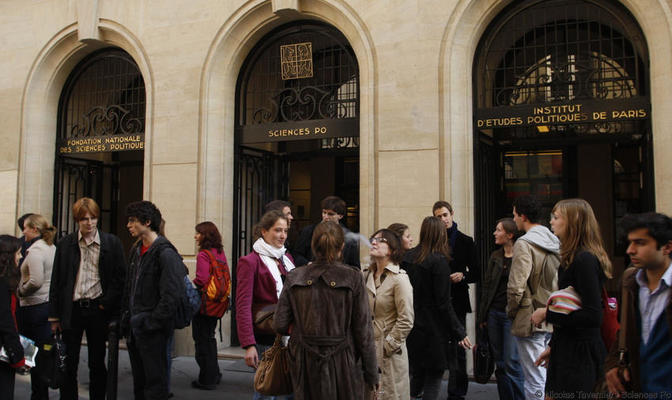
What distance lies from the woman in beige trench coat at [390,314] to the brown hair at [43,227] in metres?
3.70

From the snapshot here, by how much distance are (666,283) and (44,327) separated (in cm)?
560

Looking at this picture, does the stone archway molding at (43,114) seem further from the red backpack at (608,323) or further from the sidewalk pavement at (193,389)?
the red backpack at (608,323)

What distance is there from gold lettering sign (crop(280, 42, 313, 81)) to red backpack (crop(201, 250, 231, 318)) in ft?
12.1

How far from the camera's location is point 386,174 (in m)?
8.27

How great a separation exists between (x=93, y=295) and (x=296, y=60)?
5.25 meters

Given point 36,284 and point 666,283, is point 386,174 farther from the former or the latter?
point 666,283

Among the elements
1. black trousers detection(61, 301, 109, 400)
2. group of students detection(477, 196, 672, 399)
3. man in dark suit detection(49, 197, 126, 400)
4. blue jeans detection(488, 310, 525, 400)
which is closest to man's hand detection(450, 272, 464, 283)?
blue jeans detection(488, 310, 525, 400)

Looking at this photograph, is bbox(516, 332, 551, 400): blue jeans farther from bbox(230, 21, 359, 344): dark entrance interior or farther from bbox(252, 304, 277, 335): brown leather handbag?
bbox(230, 21, 359, 344): dark entrance interior

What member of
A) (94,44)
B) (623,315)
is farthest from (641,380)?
(94,44)

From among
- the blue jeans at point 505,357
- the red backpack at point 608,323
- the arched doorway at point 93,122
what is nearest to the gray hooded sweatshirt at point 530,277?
the blue jeans at point 505,357

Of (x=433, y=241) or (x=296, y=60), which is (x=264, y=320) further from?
(x=296, y=60)

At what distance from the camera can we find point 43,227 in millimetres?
6473

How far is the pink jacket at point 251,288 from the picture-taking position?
441 centimetres

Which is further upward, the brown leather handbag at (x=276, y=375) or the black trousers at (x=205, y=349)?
the brown leather handbag at (x=276, y=375)
